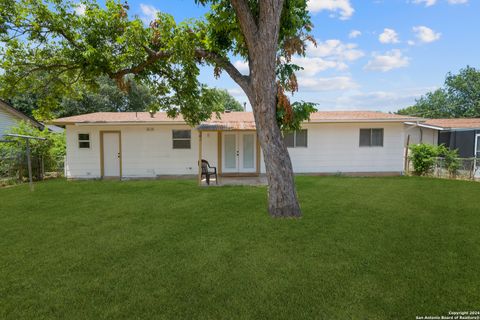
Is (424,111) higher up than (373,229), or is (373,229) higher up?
(424,111)

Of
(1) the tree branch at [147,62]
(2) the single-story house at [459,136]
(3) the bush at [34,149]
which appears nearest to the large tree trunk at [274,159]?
(1) the tree branch at [147,62]

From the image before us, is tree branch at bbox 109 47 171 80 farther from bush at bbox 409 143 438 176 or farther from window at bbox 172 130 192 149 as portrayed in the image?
bush at bbox 409 143 438 176

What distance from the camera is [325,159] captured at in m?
12.8

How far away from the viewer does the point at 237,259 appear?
158 inches

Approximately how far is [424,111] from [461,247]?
45.8 metres

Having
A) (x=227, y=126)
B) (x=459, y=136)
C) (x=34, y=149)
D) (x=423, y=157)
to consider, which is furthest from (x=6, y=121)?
(x=459, y=136)

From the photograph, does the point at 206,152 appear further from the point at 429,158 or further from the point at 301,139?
the point at 429,158

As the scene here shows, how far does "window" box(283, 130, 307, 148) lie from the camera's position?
41.7 ft

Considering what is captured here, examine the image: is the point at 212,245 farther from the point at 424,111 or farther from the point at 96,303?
the point at 424,111

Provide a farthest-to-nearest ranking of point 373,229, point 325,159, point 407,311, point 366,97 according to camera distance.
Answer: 1. point 366,97
2. point 325,159
3. point 373,229
4. point 407,311

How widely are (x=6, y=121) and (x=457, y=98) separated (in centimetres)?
5085

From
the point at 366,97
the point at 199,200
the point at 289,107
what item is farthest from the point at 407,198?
the point at 366,97

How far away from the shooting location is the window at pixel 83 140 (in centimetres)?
1234

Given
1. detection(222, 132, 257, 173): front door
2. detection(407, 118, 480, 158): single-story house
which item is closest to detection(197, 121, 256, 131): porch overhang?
detection(222, 132, 257, 173): front door
